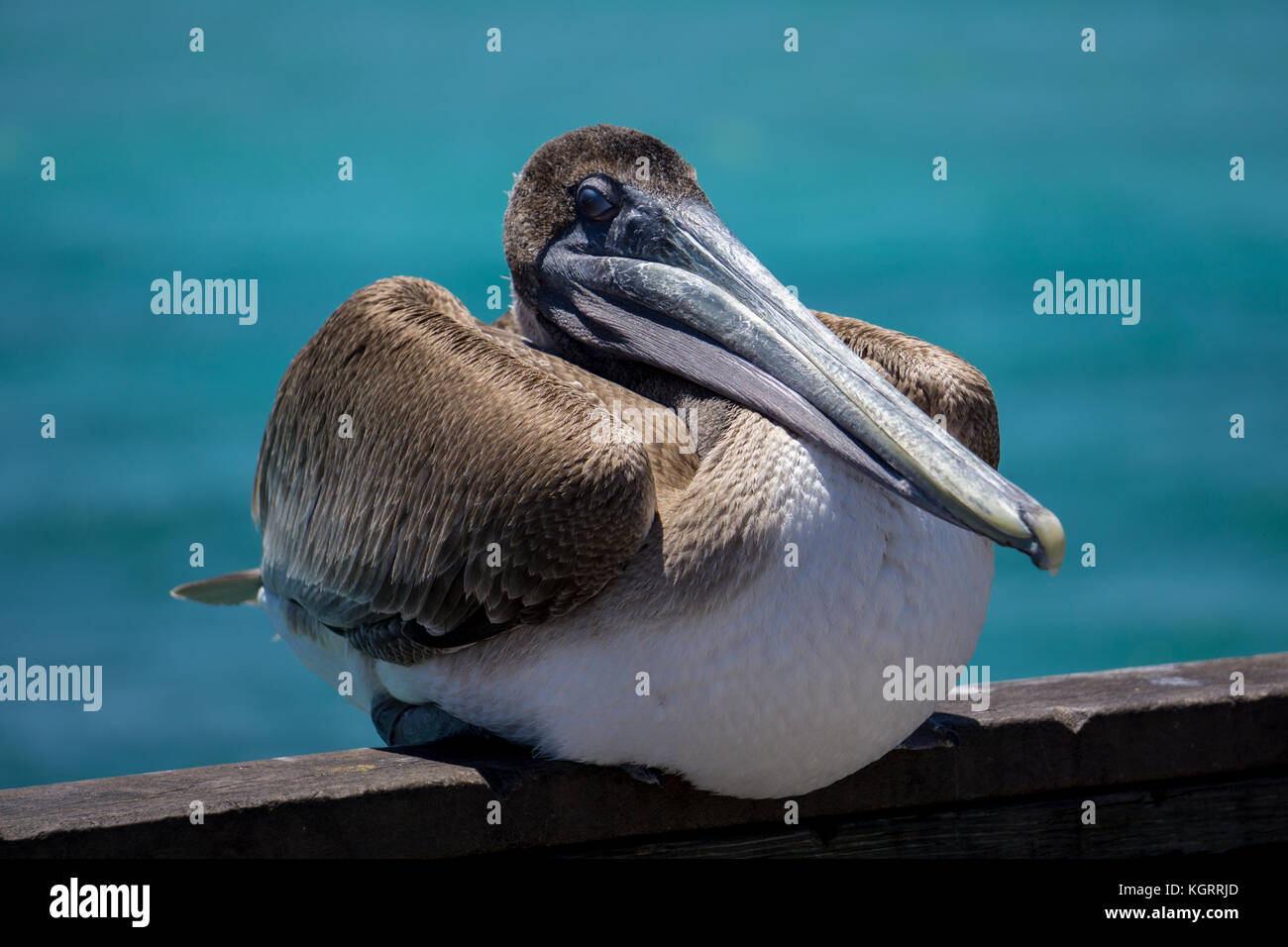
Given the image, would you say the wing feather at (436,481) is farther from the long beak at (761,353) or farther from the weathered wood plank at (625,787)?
the weathered wood plank at (625,787)

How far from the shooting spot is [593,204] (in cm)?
246

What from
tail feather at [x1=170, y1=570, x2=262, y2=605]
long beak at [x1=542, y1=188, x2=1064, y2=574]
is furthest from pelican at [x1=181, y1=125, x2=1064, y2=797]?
tail feather at [x1=170, y1=570, x2=262, y2=605]

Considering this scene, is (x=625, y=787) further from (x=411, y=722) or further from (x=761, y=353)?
(x=761, y=353)

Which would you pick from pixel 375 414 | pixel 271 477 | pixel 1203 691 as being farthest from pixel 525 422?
pixel 1203 691

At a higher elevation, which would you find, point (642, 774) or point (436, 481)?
point (436, 481)

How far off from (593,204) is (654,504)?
58cm

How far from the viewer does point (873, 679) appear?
83.4 inches

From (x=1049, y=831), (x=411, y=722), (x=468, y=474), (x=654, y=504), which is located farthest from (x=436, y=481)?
(x=1049, y=831)

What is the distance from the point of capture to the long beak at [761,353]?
6.50ft

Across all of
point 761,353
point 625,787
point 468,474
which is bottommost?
point 625,787

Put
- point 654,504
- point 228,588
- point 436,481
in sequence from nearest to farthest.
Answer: point 654,504 < point 436,481 < point 228,588

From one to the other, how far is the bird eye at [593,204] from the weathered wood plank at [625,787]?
90cm
